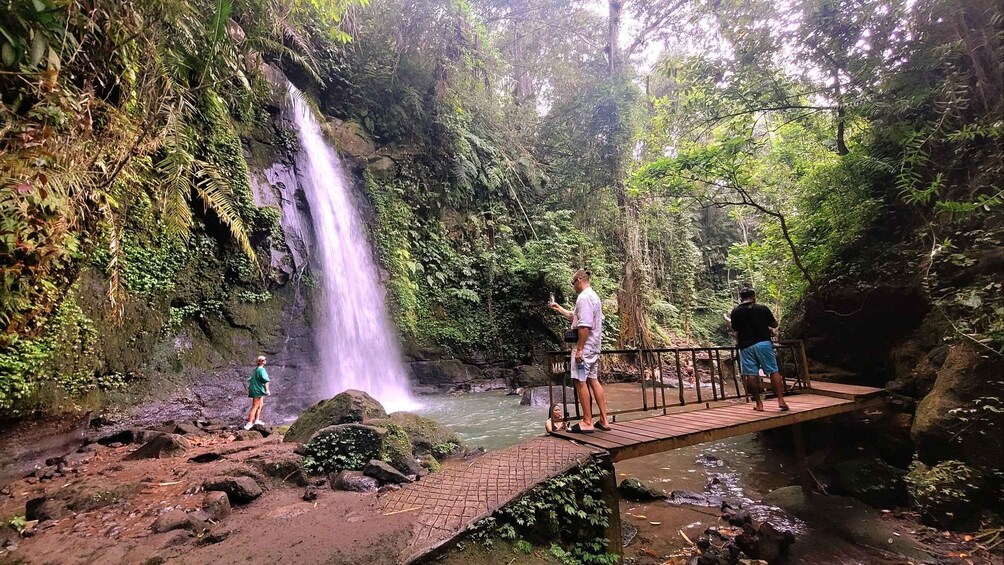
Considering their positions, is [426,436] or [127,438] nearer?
[426,436]

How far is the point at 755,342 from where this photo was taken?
6324mm

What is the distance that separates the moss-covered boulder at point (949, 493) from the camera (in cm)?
462

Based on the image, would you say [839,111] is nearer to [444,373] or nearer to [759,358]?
[759,358]

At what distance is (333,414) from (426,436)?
58.0 inches

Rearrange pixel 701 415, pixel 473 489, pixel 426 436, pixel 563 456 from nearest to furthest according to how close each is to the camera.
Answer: pixel 473 489 → pixel 563 456 → pixel 701 415 → pixel 426 436

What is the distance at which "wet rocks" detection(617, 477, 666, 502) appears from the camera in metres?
6.27

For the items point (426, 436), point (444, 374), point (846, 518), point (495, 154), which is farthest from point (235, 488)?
point (495, 154)

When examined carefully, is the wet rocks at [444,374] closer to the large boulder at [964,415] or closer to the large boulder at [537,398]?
the large boulder at [537,398]

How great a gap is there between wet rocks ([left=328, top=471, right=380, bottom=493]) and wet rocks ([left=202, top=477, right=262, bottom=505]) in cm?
77

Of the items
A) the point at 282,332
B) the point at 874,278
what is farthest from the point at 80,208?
the point at 874,278

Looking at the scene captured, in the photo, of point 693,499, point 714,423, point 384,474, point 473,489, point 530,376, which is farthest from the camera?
point 530,376

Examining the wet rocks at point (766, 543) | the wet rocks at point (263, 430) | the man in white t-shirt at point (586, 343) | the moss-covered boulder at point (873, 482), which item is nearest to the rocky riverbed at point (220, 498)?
the wet rocks at point (263, 430)

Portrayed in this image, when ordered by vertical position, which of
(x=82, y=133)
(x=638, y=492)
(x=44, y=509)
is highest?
(x=82, y=133)

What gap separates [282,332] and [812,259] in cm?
1217
